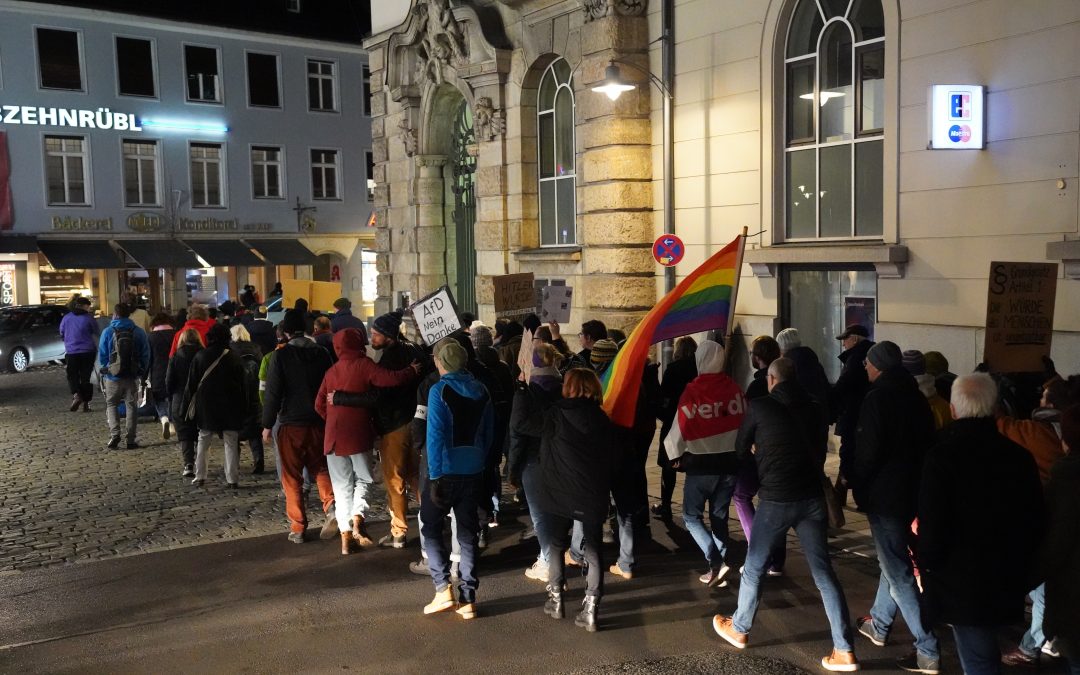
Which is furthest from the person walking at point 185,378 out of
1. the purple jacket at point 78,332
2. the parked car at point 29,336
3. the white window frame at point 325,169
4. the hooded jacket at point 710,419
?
the white window frame at point 325,169

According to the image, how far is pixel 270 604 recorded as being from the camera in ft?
24.1

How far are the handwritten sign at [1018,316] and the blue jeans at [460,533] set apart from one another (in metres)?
4.02

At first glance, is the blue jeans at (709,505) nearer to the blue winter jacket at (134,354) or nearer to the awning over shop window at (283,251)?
the blue winter jacket at (134,354)

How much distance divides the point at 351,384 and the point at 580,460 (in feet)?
8.69

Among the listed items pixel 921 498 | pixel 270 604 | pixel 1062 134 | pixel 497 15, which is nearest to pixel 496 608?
pixel 270 604

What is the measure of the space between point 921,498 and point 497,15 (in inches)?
592

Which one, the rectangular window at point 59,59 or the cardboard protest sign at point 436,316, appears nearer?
the cardboard protest sign at point 436,316

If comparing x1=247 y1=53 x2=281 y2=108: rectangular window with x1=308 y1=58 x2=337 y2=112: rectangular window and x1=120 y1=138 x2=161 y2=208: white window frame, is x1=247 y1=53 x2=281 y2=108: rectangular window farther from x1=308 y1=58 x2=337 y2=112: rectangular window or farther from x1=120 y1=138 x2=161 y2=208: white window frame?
x1=120 y1=138 x2=161 y2=208: white window frame

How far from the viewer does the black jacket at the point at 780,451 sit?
5.86 m

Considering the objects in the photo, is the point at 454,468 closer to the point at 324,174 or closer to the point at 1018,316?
the point at 1018,316

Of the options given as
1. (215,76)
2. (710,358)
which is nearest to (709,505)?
(710,358)

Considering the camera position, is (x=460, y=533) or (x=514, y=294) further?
(x=514, y=294)

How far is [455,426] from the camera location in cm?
692

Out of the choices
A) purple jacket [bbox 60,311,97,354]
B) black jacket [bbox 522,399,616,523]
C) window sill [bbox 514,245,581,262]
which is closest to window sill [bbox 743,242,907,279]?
window sill [bbox 514,245,581,262]
